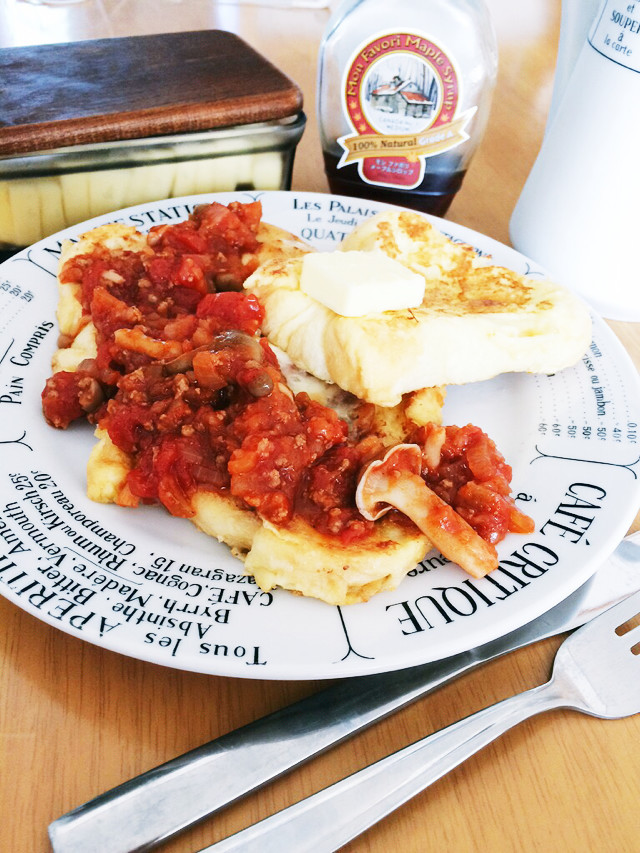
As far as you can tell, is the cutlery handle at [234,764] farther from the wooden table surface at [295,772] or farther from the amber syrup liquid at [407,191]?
the amber syrup liquid at [407,191]

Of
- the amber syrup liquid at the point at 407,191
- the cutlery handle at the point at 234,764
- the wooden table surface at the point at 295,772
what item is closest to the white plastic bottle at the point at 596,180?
the amber syrup liquid at the point at 407,191

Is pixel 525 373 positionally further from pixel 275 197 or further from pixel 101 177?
pixel 101 177

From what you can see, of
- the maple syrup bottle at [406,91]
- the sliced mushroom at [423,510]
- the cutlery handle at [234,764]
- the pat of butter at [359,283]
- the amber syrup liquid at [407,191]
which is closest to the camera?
the cutlery handle at [234,764]

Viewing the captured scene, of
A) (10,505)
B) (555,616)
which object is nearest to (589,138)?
(555,616)

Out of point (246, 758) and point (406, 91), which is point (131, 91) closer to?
point (406, 91)

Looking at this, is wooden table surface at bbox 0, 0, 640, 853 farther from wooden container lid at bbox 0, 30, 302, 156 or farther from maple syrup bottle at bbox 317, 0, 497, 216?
maple syrup bottle at bbox 317, 0, 497, 216

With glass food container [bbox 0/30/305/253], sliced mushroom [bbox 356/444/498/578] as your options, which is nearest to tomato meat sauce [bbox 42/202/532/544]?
sliced mushroom [bbox 356/444/498/578]
